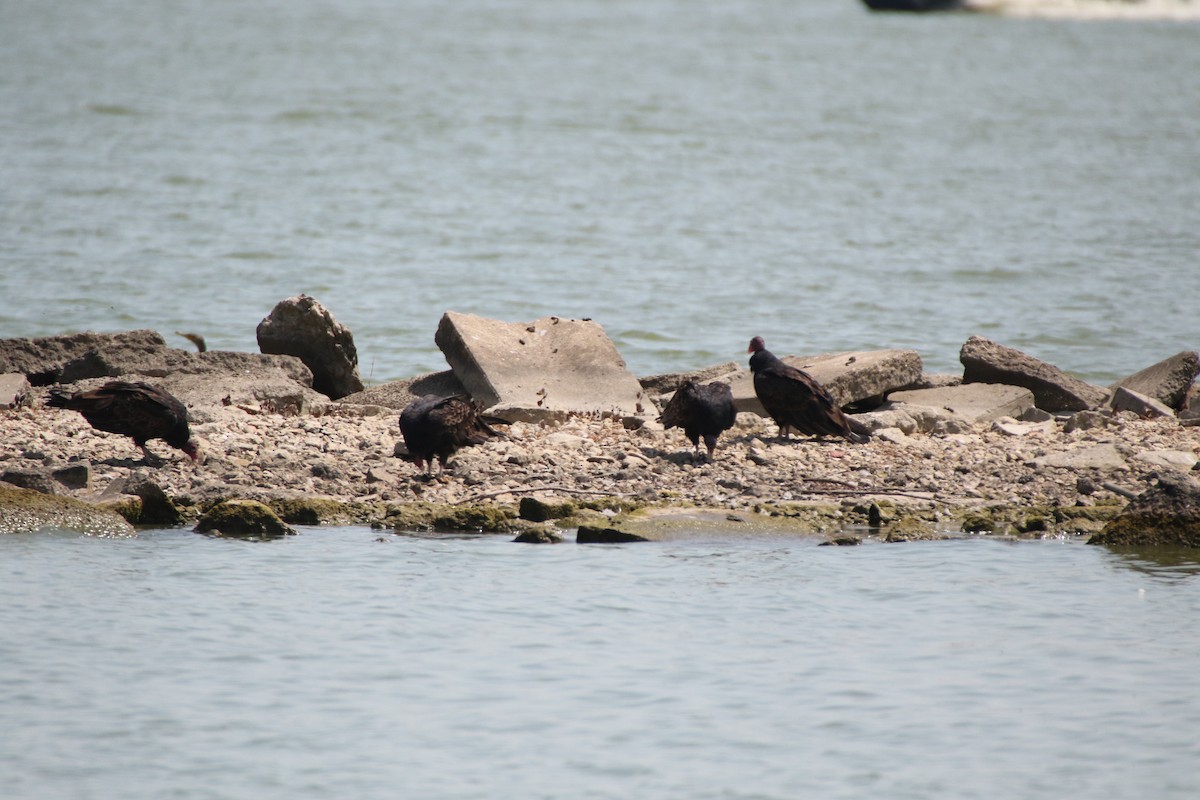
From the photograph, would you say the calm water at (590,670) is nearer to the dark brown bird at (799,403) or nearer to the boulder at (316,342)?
the dark brown bird at (799,403)

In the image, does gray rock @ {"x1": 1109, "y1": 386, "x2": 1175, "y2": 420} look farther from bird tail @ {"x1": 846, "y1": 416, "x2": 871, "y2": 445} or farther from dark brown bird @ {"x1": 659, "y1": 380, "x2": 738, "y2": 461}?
dark brown bird @ {"x1": 659, "y1": 380, "x2": 738, "y2": 461}

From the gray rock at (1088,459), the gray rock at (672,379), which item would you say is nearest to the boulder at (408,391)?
the gray rock at (672,379)

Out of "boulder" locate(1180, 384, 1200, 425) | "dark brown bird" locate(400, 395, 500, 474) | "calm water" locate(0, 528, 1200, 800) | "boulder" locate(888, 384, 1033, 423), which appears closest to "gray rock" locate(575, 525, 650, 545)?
"calm water" locate(0, 528, 1200, 800)

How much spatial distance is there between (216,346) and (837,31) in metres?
83.4

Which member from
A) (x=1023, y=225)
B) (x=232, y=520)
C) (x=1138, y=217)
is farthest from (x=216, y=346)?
(x=1138, y=217)

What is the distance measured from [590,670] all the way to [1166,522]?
4.45 metres

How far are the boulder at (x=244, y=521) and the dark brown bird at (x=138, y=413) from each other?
121 centimetres

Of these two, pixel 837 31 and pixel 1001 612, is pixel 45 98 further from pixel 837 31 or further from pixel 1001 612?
pixel 837 31

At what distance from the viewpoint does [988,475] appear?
36.7 feet

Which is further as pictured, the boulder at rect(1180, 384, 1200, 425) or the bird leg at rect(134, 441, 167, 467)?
the boulder at rect(1180, 384, 1200, 425)

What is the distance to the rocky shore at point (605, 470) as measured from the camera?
10.0m

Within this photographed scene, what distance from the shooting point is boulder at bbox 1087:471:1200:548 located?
984 cm

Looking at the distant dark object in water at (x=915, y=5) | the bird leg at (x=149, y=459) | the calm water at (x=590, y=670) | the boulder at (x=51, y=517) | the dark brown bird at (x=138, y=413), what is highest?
the distant dark object in water at (x=915, y=5)

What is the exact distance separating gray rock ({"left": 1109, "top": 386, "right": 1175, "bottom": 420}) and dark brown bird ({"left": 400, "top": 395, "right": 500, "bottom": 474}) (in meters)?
6.35
